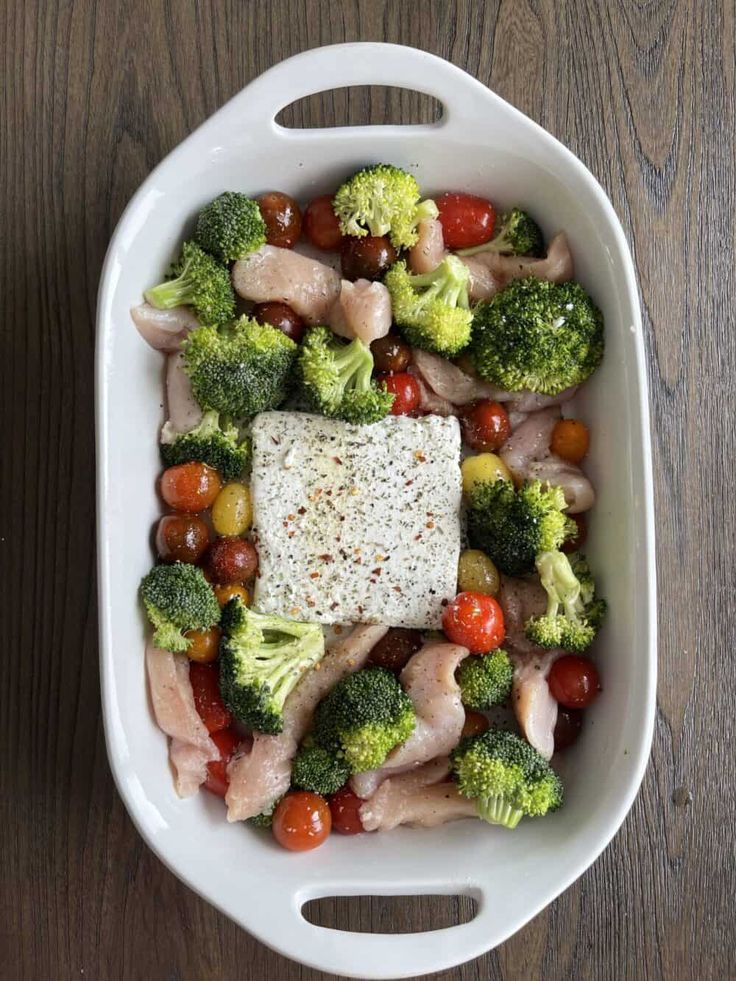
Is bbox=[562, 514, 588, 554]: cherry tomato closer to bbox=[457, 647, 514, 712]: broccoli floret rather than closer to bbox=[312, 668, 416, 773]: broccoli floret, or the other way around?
bbox=[457, 647, 514, 712]: broccoli floret

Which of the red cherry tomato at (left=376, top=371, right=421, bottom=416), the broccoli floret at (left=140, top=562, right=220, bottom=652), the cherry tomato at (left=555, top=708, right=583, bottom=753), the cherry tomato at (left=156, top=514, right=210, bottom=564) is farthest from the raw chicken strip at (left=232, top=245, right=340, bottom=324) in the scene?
the cherry tomato at (left=555, top=708, right=583, bottom=753)

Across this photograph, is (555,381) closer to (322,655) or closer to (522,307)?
(522,307)

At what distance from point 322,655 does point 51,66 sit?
6.11ft

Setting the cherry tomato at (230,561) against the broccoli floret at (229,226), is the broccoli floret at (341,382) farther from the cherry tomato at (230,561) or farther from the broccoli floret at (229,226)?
the cherry tomato at (230,561)

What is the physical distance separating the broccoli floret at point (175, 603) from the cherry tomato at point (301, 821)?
495 mm

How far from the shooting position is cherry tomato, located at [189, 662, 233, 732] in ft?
7.99

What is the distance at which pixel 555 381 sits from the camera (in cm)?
242

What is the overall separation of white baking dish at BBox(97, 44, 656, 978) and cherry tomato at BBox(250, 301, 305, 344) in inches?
11.1

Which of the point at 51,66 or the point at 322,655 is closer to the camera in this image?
the point at 322,655

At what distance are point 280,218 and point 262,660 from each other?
118 cm

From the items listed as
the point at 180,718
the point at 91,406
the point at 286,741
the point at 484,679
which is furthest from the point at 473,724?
the point at 91,406

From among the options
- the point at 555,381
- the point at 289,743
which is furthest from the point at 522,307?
the point at 289,743

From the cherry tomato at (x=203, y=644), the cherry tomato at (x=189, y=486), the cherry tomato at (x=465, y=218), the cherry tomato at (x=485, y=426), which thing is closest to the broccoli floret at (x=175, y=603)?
the cherry tomato at (x=203, y=644)

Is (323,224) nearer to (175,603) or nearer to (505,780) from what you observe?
(175,603)
